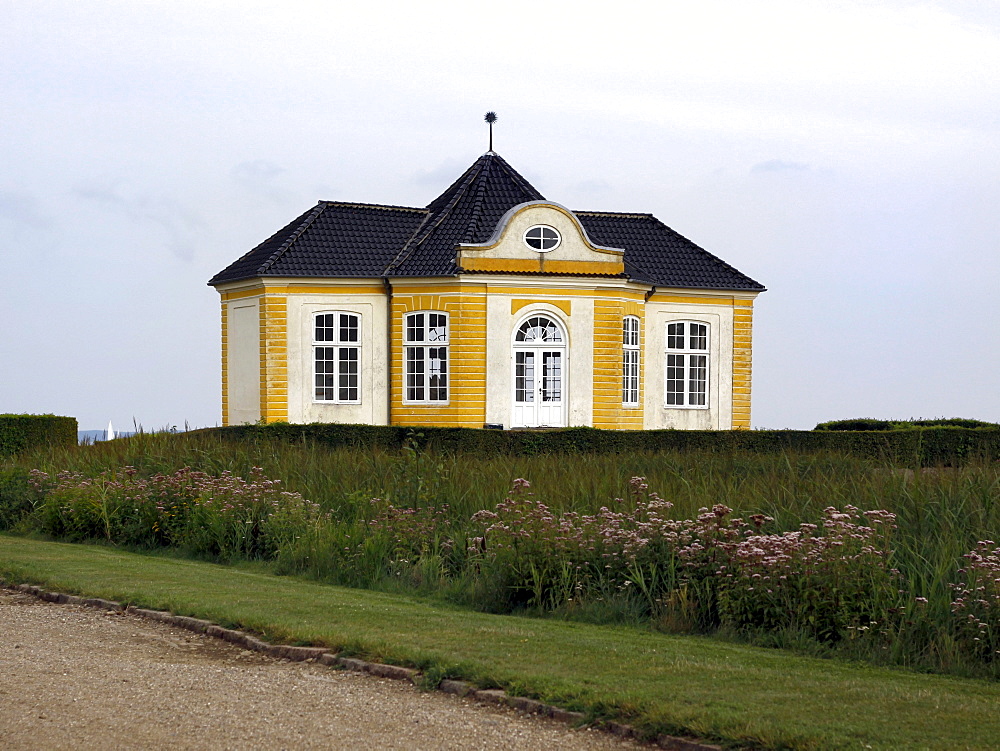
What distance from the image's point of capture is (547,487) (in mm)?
13391

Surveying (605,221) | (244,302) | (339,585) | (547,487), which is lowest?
A: (339,585)

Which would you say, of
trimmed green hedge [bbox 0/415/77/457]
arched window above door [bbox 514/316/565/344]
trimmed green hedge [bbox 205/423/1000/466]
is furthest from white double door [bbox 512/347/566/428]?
trimmed green hedge [bbox 0/415/77/457]

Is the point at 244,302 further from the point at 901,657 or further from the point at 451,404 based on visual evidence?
the point at 901,657

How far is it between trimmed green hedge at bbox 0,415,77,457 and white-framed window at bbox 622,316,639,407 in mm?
13468

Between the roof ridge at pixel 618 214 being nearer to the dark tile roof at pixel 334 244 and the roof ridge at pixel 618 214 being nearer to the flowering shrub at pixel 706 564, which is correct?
the dark tile roof at pixel 334 244

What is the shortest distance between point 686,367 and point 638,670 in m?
25.1

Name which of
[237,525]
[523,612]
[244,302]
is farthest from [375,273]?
[523,612]

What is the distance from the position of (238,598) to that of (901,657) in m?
5.50

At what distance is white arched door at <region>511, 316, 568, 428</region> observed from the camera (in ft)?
94.7

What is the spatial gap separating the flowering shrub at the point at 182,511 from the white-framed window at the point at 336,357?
40.6 feet

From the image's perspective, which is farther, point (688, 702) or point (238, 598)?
point (238, 598)

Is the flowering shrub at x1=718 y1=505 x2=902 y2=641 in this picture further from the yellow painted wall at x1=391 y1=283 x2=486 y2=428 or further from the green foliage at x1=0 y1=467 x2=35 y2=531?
the yellow painted wall at x1=391 y1=283 x2=486 y2=428

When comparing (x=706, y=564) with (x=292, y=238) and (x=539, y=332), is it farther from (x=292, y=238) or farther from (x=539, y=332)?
(x=292, y=238)

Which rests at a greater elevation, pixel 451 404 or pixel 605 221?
pixel 605 221
